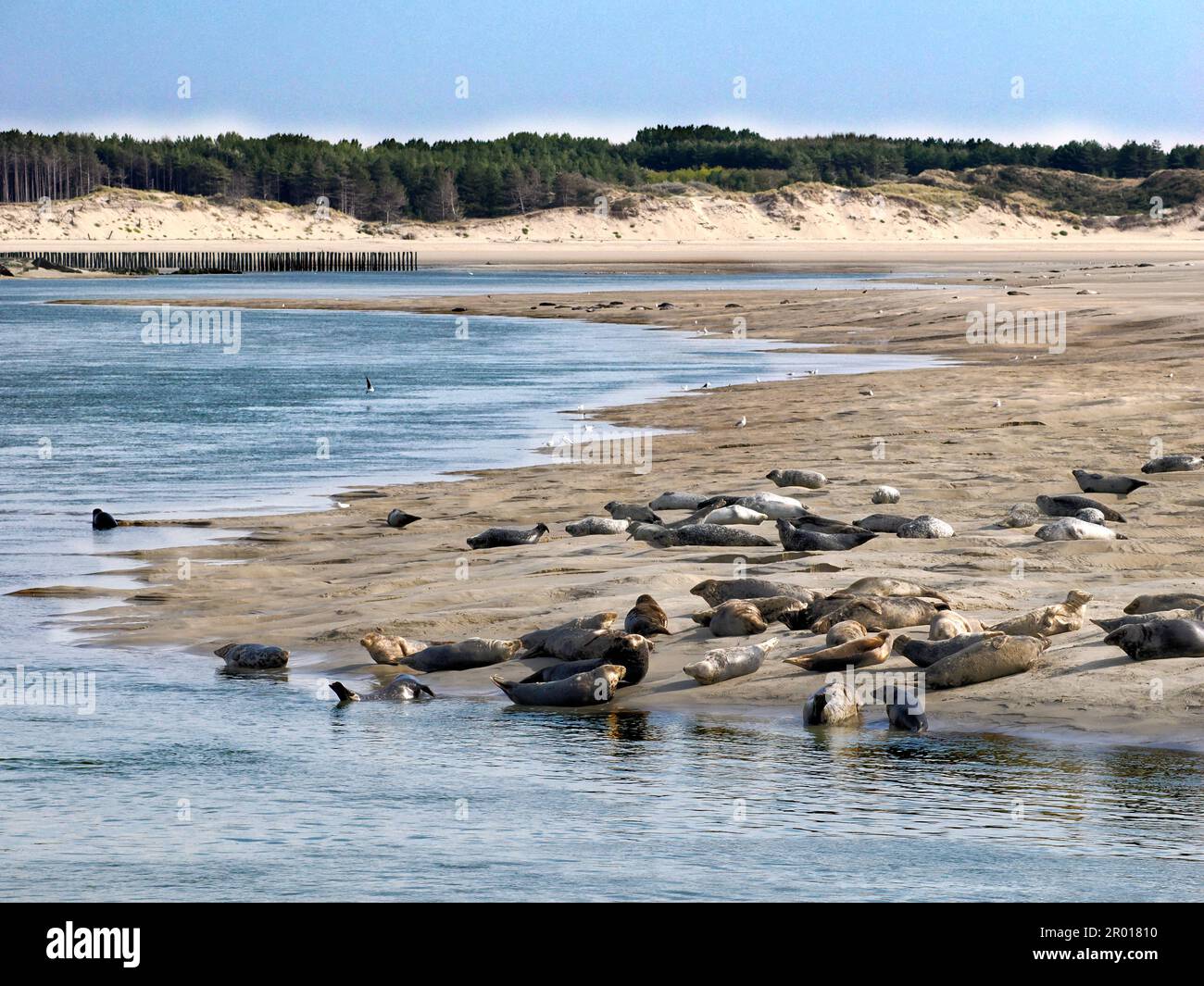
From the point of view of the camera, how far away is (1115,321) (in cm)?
3494

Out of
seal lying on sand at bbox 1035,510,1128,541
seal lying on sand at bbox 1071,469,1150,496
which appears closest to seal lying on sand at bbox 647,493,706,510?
seal lying on sand at bbox 1035,510,1128,541

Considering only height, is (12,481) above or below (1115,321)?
below

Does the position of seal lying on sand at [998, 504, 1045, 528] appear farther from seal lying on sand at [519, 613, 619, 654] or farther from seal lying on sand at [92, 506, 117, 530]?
seal lying on sand at [92, 506, 117, 530]

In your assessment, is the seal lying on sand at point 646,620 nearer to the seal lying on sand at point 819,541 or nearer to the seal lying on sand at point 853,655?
the seal lying on sand at point 853,655

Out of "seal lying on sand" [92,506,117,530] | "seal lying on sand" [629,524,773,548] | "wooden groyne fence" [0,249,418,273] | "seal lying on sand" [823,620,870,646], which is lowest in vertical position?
"seal lying on sand" [92,506,117,530]

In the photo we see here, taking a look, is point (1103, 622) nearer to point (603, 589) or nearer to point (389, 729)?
point (603, 589)

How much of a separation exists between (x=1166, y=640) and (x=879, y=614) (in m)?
1.63

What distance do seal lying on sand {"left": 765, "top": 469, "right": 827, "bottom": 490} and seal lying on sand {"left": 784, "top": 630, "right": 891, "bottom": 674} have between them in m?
6.28

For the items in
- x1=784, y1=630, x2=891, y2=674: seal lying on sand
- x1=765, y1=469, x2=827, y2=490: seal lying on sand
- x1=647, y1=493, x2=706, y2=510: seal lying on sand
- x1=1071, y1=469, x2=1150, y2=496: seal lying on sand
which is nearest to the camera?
x1=784, y1=630, x2=891, y2=674: seal lying on sand

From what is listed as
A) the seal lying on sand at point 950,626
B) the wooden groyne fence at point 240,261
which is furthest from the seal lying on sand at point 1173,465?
the wooden groyne fence at point 240,261

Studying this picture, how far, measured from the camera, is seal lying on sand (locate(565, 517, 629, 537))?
13.4m
